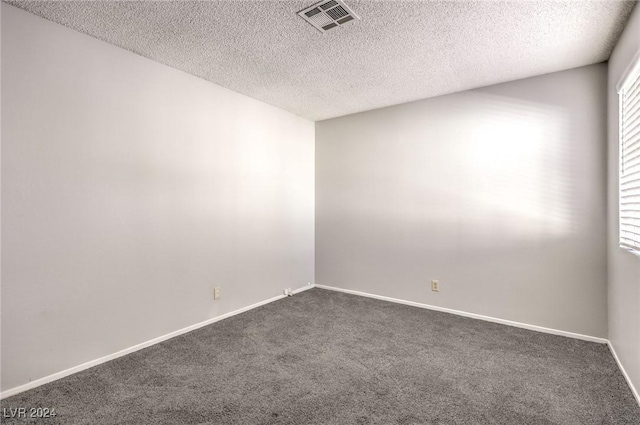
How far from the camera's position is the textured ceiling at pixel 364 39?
207cm

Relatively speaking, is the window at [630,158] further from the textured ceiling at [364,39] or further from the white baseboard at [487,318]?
the white baseboard at [487,318]

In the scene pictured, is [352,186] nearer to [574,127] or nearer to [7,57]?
[574,127]

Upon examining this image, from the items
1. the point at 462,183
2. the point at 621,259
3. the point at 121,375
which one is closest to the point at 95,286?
the point at 121,375

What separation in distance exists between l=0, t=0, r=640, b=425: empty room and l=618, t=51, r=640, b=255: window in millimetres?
28

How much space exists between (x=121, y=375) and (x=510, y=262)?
3536 millimetres

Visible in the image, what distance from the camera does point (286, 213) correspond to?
4.32 meters

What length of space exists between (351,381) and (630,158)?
8.00 feet

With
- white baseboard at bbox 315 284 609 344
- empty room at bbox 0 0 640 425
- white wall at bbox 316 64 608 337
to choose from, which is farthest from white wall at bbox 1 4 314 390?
white baseboard at bbox 315 284 609 344

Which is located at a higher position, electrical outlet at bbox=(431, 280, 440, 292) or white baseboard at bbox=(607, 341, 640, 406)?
electrical outlet at bbox=(431, 280, 440, 292)

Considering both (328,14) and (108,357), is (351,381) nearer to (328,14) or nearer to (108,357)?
(108,357)

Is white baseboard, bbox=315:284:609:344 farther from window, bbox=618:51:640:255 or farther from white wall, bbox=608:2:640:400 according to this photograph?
window, bbox=618:51:640:255

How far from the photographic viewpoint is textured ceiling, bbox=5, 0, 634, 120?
2.07 metres

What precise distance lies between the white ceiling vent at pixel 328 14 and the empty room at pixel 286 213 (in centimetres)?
1

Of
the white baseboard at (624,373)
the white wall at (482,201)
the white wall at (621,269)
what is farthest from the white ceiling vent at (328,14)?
the white baseboard at (624,373)
